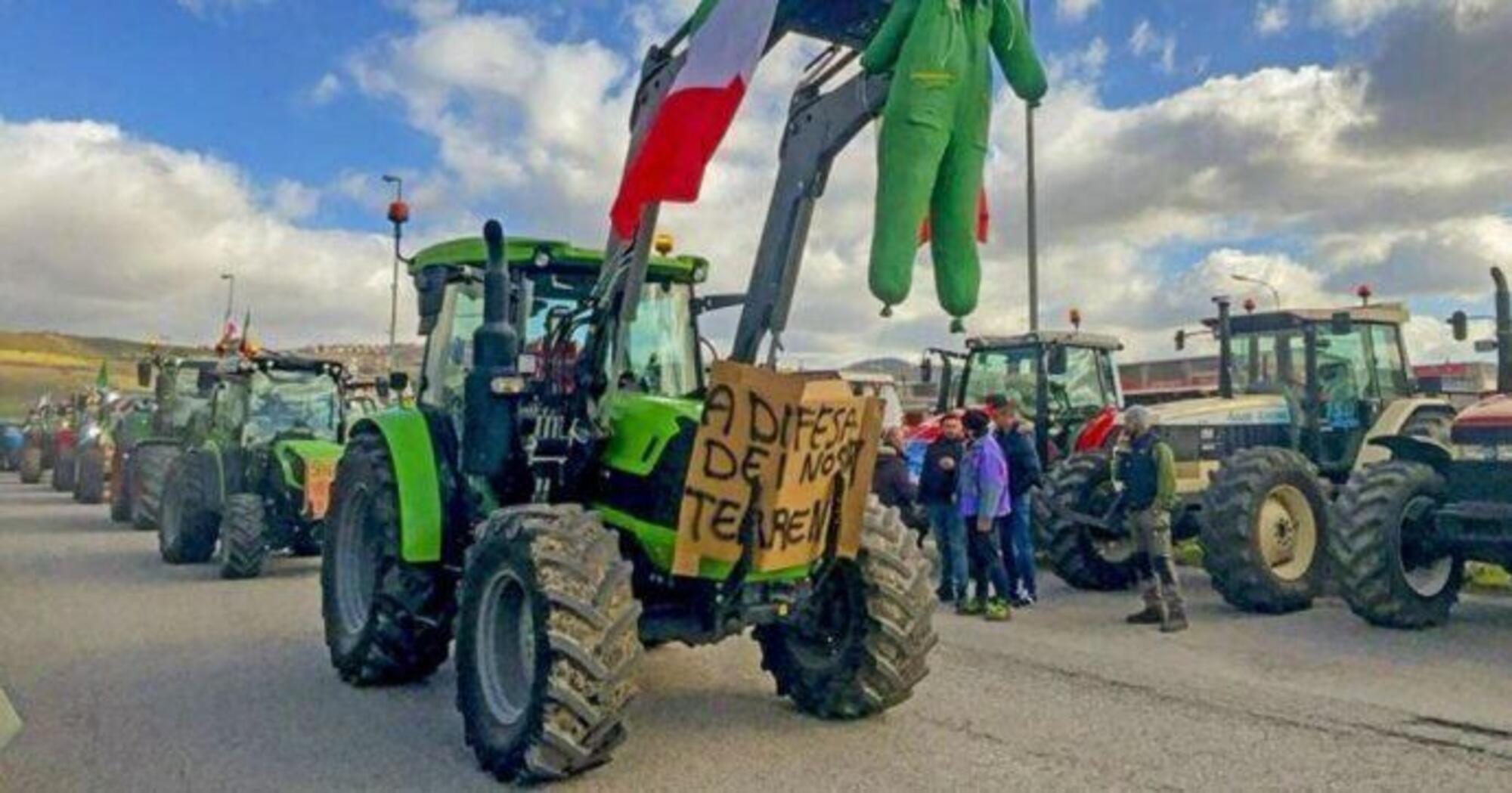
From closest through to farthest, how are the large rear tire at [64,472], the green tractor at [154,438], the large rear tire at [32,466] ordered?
the green tractor at [154,438] → the large rear tire at [64,472] → the large rear tire at [32,466]

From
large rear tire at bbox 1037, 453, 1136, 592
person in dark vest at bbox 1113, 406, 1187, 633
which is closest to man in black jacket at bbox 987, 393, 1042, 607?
large rear tire at bbox 1037, 453, 1136, 592

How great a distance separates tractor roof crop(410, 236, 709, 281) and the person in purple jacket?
13.1 ft

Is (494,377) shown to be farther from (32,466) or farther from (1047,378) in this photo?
(32,466)

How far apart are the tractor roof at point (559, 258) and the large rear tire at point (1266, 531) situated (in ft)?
16.4

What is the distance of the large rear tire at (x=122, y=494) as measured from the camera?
1872 centimetres

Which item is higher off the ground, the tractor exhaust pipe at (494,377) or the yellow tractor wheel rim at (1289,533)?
the tractor exhaust pipe at (494,377)

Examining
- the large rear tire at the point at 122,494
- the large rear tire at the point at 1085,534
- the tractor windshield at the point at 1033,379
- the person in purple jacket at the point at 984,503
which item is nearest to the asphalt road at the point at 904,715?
the person in purple jacket at the point at 984,503

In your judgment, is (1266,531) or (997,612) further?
(1266,531)

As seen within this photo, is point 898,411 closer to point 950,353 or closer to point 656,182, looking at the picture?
point 950,353

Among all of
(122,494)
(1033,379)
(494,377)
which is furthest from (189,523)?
(1033,379)

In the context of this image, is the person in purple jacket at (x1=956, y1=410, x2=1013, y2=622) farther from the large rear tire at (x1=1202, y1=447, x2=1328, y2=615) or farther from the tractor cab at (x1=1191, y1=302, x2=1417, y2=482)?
the tractor cab at (x1=1191, y1=302, x2=1417, y2=482)

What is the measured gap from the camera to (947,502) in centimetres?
1028

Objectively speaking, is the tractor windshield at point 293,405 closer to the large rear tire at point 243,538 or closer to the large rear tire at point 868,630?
the large rear tire at point 243,538

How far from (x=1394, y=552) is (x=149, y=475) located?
15337 mm
